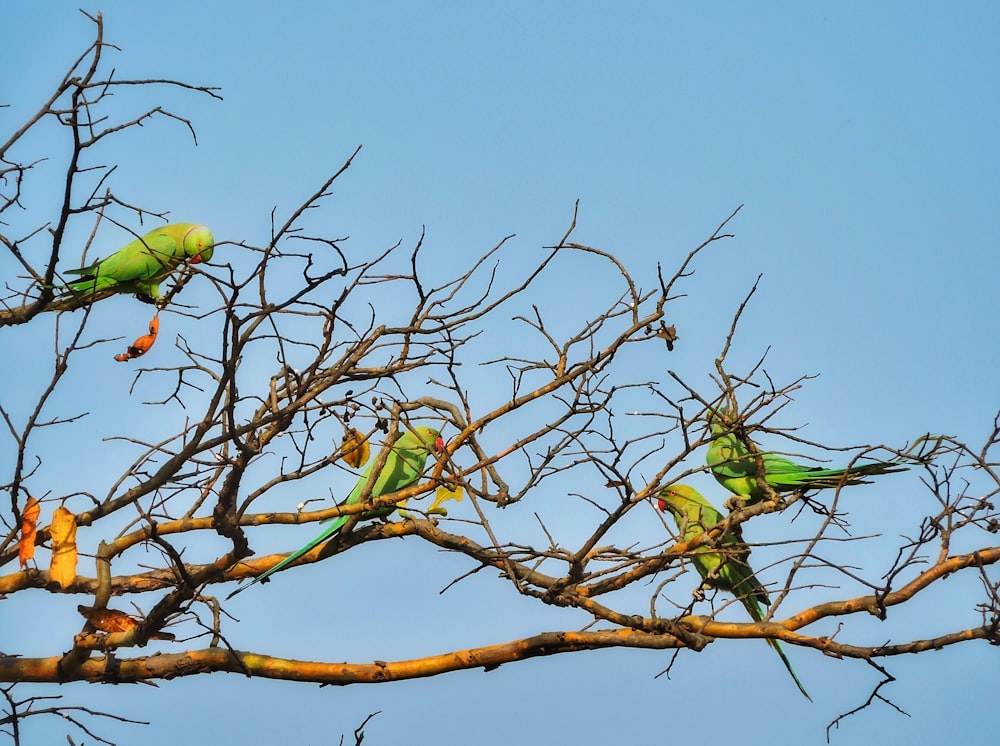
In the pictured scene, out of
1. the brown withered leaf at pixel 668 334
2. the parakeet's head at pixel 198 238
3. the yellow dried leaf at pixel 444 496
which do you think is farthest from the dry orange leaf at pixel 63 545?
the parakeet's head at pixel 198 238

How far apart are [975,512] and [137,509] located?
10.4ft

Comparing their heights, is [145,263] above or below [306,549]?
above

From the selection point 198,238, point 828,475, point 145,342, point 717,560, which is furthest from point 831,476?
point 198,238

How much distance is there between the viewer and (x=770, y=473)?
5.05 m

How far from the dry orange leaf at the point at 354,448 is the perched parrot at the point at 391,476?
67mm

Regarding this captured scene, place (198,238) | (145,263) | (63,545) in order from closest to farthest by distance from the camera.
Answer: (63,545)
(145,263)
(198,238)

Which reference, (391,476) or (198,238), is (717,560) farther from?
(198,238)

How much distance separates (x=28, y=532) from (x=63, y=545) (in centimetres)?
14

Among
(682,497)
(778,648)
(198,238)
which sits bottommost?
(778,648)

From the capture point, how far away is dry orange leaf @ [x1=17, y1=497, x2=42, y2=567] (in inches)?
134

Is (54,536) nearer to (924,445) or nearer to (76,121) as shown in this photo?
(76,121)

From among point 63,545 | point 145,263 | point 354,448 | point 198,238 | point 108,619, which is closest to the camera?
point 63,545

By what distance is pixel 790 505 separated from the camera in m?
4.68

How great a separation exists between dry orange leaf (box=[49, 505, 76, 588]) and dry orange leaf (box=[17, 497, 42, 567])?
0.07 meters
